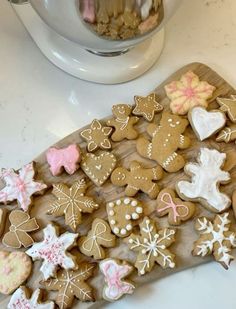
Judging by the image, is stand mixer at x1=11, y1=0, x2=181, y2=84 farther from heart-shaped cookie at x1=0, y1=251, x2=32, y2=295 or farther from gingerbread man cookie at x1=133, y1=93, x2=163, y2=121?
heart-shaped cookie at x1=0, y1=251, x2=32, y2=295

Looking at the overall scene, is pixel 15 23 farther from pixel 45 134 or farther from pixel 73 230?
pixel 73 230

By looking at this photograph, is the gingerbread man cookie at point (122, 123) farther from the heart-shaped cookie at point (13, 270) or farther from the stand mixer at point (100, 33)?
the heart-shaped cookie at point (13, 270)

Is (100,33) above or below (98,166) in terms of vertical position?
above

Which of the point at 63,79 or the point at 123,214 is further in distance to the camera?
the point at 63,79

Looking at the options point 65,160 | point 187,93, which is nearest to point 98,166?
point 65,160

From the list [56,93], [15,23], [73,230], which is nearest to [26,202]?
[73,230]

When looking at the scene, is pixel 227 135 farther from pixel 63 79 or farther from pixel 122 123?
pixel 63 79
